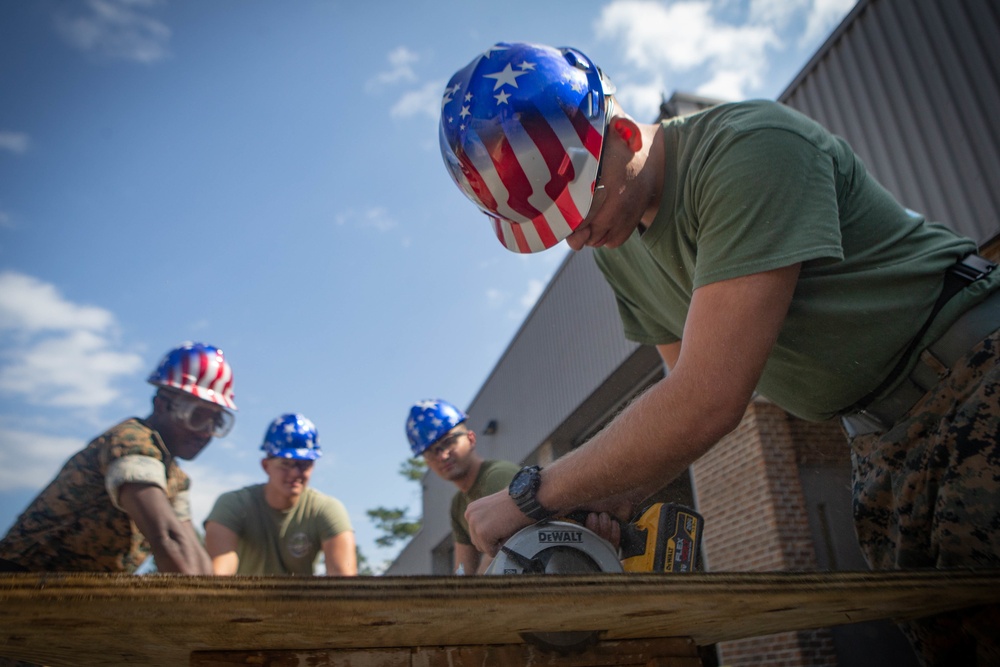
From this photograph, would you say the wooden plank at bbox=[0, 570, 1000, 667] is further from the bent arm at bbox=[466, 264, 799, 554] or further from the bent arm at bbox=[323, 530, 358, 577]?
the bent arm at bbox=[323, 530, 358, 577]

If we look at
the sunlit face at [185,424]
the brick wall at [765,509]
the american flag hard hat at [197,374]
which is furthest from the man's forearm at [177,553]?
the brick wall at [765,509]

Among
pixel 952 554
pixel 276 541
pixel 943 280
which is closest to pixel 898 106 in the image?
pixel 943 280

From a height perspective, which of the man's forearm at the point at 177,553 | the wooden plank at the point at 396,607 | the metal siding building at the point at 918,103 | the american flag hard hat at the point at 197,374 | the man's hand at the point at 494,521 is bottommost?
the wooden plank at the point at 396,607

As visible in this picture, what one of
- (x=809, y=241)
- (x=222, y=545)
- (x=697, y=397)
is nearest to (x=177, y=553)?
(x=222, y=545)

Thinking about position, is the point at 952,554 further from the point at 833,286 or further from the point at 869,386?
the point at 833,286

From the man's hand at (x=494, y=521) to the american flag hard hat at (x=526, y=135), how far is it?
68 centimetres

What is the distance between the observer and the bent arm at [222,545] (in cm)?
443

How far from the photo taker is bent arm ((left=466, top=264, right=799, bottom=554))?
1.32m

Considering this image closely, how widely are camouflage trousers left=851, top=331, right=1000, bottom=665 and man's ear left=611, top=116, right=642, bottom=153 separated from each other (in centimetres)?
89

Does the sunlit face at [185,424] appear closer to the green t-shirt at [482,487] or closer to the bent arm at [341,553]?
the bent arm at [341,553]

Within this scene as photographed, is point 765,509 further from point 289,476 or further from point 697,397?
point 697,397

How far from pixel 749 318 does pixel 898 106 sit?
5898 mm

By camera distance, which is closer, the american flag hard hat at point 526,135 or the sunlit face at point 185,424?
the american flag hard hat at point 526,135

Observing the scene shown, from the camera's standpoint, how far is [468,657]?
1080 mm
